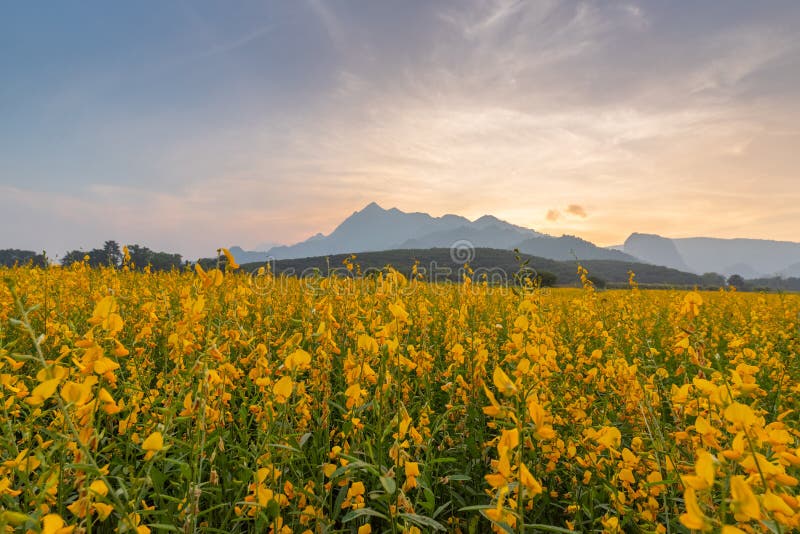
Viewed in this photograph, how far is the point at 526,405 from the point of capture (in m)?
Answer: 1.45

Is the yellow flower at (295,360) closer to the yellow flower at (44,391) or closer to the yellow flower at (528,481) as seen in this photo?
the yellow flower at (44,391)

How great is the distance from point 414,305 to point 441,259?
79553mm

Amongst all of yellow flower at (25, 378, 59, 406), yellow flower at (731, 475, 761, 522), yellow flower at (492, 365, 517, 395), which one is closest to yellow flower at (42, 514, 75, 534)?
yellow flower at (25, 378, 59, 406)

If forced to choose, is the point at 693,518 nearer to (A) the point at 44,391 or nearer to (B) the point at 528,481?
(B) the point at 528,481

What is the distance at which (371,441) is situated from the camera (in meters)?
2.57

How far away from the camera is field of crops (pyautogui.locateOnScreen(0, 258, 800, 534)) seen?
1229 millimetres

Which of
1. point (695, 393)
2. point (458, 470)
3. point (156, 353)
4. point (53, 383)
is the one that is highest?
point (53, 383)

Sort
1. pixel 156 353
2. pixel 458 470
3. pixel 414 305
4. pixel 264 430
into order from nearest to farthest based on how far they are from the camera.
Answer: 1. pixel 264 430
2. pixel 458 470
3. pixel 156 353
4. pixel 414 305

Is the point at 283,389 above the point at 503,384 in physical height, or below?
below

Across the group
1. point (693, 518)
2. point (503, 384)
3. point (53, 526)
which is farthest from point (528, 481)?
point (53, 526)

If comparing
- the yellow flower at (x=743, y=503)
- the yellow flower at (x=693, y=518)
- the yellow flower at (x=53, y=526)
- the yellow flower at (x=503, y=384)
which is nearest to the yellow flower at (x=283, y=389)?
the yellow flower at (x=53, y=526)

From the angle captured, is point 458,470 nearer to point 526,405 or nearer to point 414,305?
point 526,405

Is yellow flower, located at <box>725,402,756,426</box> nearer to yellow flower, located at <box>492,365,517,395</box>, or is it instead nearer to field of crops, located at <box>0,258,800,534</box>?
field of crops, located at <box>0,258,800,534</box>


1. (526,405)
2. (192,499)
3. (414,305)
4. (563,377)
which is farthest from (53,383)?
(414,305)
